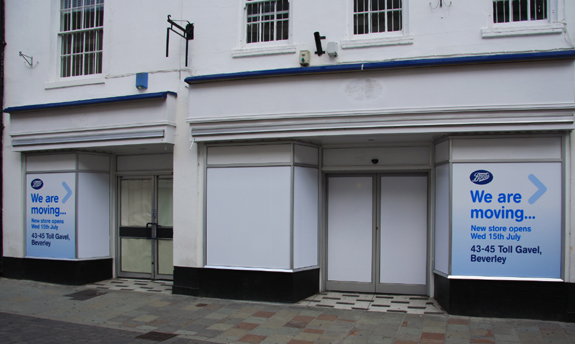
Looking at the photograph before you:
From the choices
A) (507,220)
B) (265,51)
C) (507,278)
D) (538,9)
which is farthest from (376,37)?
(507,278)

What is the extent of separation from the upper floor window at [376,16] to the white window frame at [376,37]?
3.5 inches

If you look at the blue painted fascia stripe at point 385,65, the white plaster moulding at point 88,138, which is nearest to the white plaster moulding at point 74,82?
the white plaster moulding at point 88,138

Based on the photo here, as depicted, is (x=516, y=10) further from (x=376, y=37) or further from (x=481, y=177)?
(x=481, y=177)

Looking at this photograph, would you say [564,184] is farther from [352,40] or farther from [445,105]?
[352,40]

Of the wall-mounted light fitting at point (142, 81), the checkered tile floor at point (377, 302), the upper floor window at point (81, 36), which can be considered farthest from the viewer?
the upper floor window at point (81, 36)

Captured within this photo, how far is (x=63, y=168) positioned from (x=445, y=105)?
7.95m

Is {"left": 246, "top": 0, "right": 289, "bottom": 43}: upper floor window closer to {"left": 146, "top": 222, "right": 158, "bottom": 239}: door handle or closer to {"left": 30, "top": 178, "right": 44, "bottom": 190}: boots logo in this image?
{"left": 146, "top": 222, "right": 158, "bottom": 239}: door handle

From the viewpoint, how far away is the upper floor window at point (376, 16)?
26.3ft

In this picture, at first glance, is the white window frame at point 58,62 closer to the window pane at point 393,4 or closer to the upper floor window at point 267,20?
the upper floor window at point 267,20

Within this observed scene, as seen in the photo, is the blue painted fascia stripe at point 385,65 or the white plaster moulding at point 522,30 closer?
the blue painted fascia stripe at point 385,65

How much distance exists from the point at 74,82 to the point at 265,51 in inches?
179

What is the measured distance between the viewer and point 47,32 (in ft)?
33.5

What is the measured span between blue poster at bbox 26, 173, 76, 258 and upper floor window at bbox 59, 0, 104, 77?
249cm

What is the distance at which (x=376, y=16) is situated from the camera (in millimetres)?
8133
